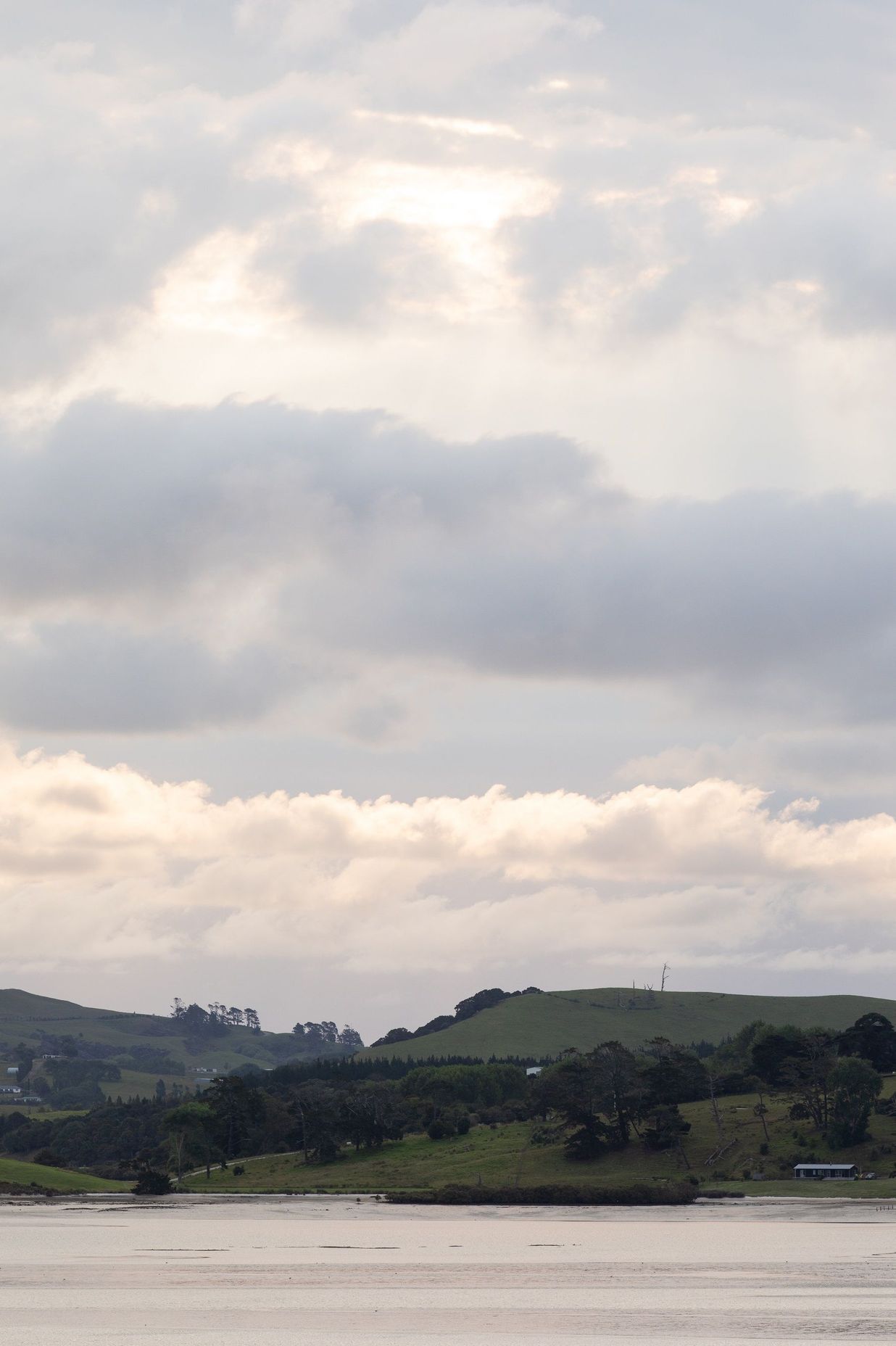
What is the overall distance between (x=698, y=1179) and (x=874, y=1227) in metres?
45.3

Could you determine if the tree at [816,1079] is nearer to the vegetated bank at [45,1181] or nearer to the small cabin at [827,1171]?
the small cabin at [827,1171]

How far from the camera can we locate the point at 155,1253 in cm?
9425

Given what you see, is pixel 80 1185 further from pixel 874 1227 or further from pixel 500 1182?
pixel 874 1227

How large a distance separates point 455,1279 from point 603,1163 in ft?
298

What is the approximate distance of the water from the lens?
198ft

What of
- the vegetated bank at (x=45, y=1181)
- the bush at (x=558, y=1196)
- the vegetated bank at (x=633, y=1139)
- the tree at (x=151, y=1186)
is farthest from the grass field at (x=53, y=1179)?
the bush at (x=558, y=1196)

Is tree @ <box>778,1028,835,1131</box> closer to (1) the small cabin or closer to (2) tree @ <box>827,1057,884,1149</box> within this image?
(2) tree @ <box>827,1057,884,1149</box>

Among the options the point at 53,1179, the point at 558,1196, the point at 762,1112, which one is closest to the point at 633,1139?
the point at 762,1112

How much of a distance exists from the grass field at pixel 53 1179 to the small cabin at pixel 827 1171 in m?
81.3

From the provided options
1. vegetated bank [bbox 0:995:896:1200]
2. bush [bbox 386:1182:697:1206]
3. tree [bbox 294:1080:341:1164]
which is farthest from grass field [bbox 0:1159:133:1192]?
bush [bbox 386:1182:697:1206]

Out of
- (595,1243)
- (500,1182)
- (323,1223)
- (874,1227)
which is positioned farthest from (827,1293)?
(500,1182)

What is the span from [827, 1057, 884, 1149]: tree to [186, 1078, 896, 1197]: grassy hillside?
1.58 metres

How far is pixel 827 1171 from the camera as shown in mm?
148250

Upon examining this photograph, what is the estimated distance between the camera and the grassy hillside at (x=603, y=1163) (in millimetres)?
152875
